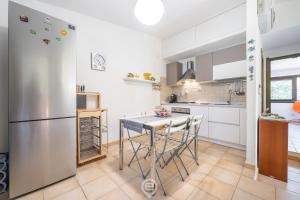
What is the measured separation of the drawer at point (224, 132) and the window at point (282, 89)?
13.3 ft

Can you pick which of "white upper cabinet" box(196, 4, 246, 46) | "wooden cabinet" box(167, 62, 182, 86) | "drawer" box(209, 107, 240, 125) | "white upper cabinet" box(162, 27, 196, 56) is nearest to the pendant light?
"white upper cabinet" box(196, 4, 246, 46)

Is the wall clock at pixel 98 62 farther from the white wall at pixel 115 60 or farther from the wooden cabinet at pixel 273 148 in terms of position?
the wooden cabinet at pixel 273 148

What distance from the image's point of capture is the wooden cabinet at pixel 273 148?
1611mm

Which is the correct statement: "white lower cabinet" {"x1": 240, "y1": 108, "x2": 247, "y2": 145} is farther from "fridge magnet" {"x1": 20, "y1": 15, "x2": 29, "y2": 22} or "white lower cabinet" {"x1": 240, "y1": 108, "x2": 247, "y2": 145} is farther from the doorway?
"fridge magnet" {"x1": 20, "y1": 15, "x2": 29, "y2": 22}

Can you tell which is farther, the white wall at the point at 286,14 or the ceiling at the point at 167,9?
the ceiling at the point at 167,9

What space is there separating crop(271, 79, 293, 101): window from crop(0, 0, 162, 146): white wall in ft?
16.5

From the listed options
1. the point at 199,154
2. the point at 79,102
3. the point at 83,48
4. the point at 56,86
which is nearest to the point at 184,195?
the point at 199,154

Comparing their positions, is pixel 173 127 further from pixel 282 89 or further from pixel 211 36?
pixel 282 89

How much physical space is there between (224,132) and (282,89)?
450 cm

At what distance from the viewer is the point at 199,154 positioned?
2.38m

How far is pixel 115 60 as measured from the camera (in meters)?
3.00

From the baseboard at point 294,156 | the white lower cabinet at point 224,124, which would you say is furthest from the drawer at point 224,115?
the baseboard at point 294,156

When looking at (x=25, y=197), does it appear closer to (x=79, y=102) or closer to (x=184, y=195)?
(x=79, y=102)

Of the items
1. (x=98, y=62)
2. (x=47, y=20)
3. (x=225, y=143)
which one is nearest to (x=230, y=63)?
(x=225, y=143)
